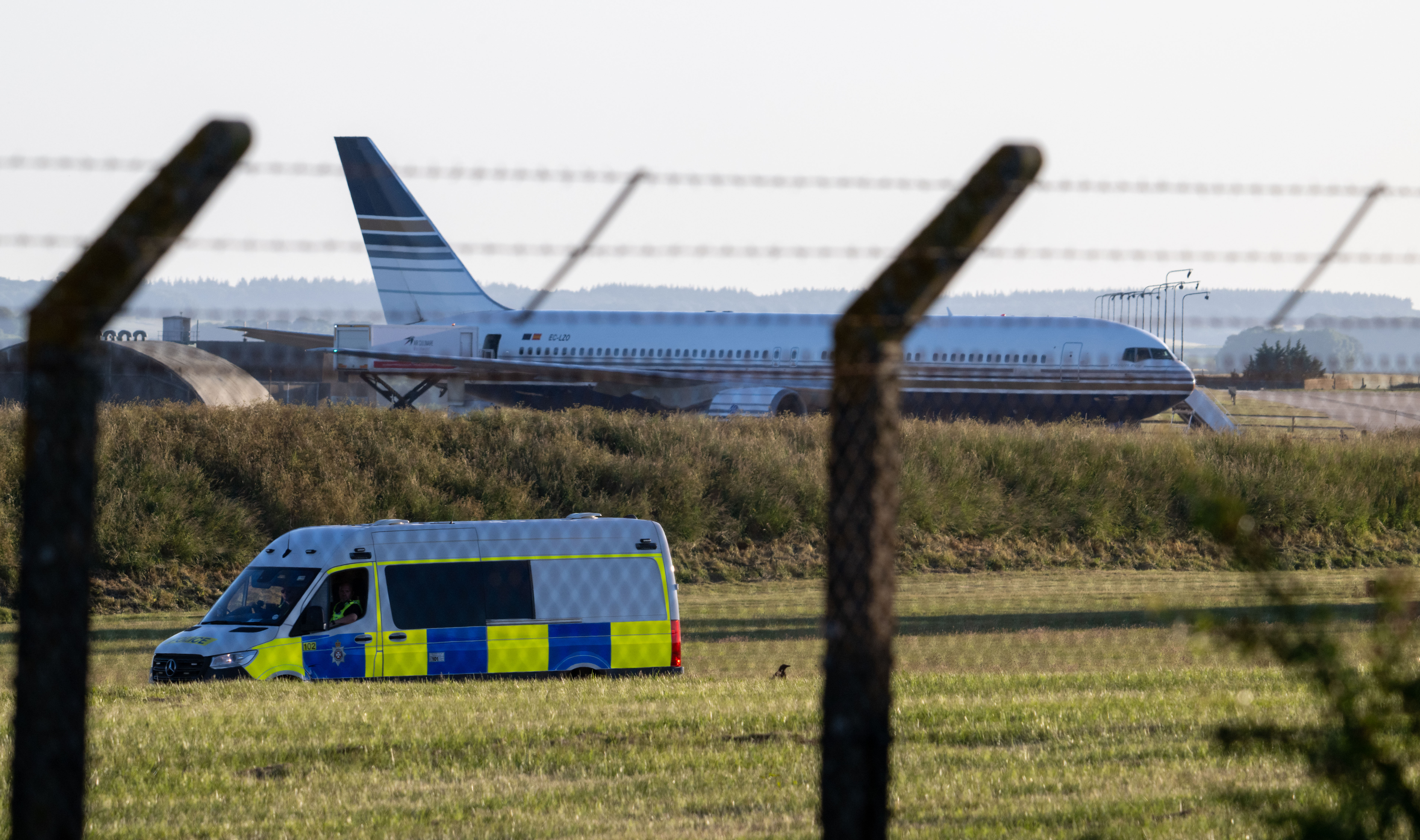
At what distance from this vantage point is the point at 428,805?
6441 mm

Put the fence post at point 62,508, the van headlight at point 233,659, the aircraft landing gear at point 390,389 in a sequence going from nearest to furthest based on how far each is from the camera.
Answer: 1. the fence post at point 62,508
2. the van headlight at point 233,659
3. the aircraft landing gear at point 390,389

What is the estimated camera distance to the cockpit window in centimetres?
1284

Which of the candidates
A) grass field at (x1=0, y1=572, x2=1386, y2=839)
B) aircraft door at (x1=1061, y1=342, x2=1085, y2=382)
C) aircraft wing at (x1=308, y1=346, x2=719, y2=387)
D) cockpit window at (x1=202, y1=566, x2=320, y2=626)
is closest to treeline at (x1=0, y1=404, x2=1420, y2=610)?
aircraft wing at (x1=308, y1=346, x2=719, y2=387)

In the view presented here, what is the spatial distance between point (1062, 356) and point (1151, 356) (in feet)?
7.72

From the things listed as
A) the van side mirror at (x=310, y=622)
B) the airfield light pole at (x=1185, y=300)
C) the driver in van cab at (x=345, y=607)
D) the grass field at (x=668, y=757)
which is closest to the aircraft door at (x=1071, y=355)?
the airfield light pole at (x=1185, y=300)

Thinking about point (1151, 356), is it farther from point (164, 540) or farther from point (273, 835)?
point (273, 835)

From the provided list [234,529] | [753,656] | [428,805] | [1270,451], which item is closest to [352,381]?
[234,529]

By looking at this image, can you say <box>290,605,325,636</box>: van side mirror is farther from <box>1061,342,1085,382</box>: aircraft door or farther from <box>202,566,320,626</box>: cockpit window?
<box>1061,342,1085,382</box>: aircraft door

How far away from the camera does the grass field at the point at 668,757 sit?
6.05 m

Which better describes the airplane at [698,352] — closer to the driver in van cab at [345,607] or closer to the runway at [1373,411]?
the runway at [1373,411]

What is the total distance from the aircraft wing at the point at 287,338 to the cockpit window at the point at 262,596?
3382cm

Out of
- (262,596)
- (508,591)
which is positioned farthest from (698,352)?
(262,596)

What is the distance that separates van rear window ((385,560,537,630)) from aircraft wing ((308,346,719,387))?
204 centimetres

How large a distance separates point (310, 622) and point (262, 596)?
0.95 metres
